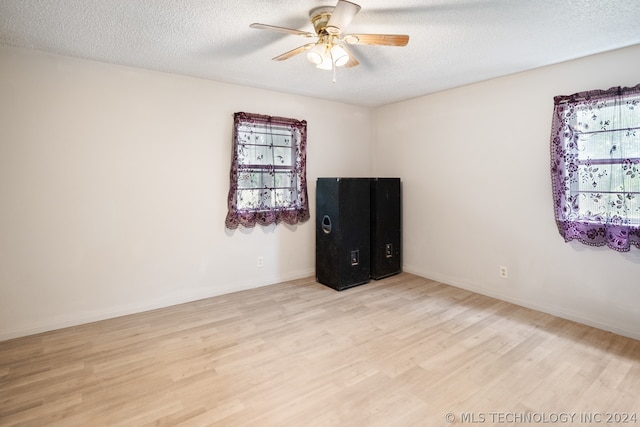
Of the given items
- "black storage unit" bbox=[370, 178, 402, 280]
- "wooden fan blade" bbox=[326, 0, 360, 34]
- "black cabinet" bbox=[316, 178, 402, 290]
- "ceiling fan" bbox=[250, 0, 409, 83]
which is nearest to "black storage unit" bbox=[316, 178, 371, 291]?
"black cabinet" bbox=[316, 178, 402, 290]

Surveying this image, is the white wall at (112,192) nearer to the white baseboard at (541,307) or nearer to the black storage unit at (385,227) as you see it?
the black storage unit at (385,227)

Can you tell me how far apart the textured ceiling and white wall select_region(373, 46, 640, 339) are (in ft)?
0.87

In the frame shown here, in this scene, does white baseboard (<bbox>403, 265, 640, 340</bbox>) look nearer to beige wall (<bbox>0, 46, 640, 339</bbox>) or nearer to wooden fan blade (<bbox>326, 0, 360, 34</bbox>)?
beige wall (<bbox>0, 46, 640, 339</bbox>)

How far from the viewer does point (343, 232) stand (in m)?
3.67

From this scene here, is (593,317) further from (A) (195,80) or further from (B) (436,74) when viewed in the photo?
(A) (195,80)

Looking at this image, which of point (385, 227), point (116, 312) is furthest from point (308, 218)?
point (116, 312)

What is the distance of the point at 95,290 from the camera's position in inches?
113

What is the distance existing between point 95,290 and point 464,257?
379cm

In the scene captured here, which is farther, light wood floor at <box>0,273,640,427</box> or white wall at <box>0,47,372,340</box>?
white wall at <box>0,47,372,340</box>

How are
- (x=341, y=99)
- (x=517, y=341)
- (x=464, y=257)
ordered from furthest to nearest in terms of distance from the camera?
(x=341, y=99) < (x=464, y=257) < (x=517, y=341)

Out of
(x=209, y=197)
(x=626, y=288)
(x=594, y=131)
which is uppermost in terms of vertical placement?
(x=594, y=131)

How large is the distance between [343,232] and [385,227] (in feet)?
2.25

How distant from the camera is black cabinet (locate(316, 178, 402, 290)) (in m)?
3.67

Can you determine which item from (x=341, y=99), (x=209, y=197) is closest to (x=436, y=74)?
(x=341, y=99)
